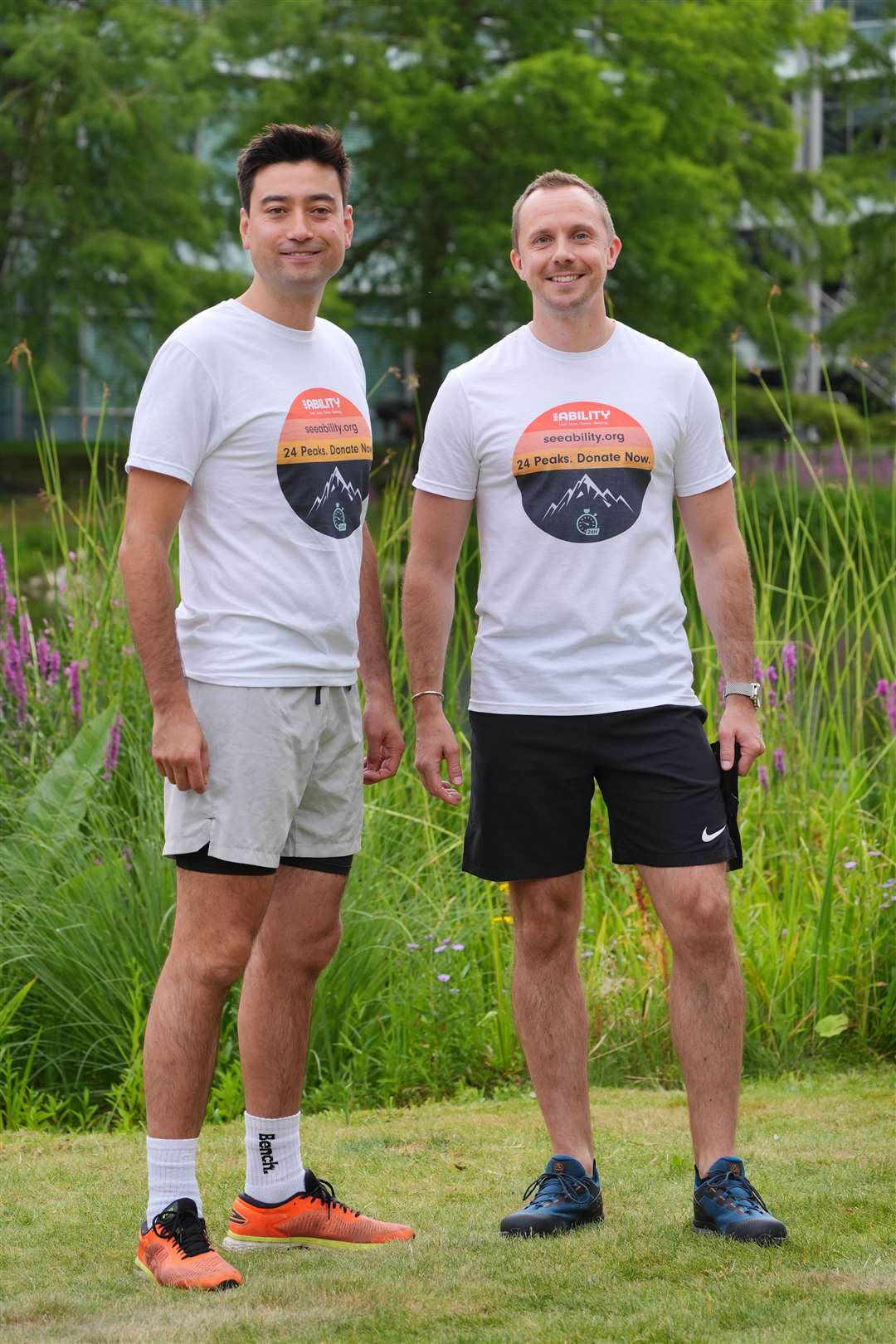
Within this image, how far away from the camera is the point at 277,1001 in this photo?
3.68 metres

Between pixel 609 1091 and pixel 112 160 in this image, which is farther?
pixel 112 160

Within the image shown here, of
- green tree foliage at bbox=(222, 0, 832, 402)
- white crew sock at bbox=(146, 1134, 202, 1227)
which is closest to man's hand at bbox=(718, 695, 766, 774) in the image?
white crew sock at bbox=(146, 1134, 202, 1227)

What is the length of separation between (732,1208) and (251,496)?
5.47ft

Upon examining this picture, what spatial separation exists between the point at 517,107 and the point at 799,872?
2139cm

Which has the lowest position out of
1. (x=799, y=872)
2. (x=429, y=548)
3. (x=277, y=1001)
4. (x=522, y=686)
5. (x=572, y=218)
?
(x=799, y=872)

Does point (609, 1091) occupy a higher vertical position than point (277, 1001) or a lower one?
lower

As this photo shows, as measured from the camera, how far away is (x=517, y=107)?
25.5 metres

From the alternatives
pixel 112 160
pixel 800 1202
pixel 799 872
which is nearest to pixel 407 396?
pixel 112 160

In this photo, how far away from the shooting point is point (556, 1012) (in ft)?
12.7

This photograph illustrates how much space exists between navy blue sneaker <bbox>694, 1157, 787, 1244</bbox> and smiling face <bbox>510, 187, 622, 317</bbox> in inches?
70.0

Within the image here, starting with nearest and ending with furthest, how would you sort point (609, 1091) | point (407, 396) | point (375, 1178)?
point (375, 1178) < point (609, 1091) < point (407, 396)

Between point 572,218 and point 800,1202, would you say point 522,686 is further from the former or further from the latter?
point 800,1202

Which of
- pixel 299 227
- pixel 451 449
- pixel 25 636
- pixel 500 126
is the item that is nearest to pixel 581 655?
pixel 451 449

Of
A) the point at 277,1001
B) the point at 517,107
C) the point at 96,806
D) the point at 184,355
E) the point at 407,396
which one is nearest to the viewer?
the point at 184,355
